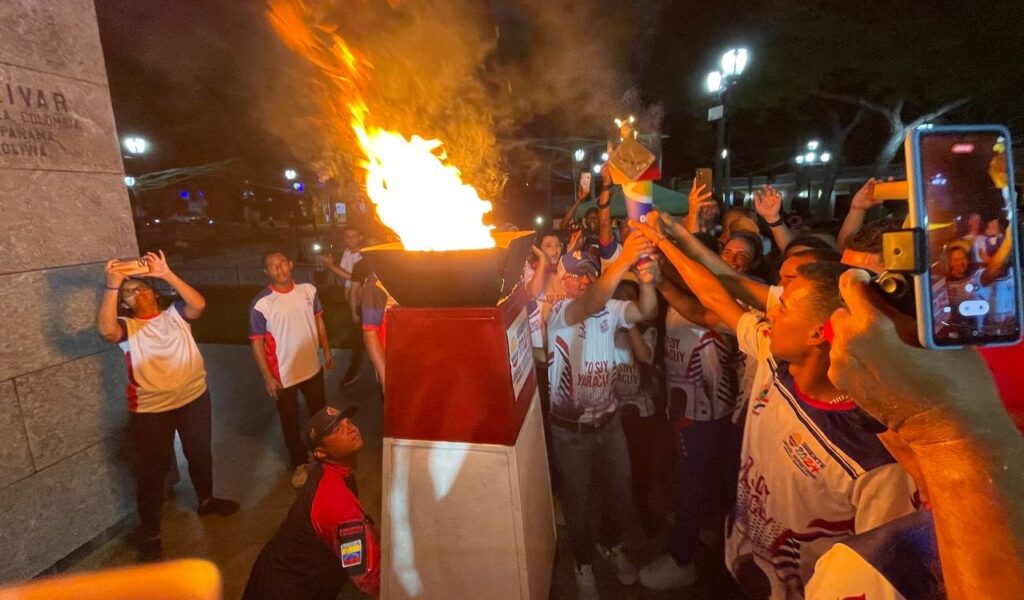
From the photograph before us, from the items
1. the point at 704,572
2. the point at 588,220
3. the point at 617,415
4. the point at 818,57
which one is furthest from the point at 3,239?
the point at 818,57

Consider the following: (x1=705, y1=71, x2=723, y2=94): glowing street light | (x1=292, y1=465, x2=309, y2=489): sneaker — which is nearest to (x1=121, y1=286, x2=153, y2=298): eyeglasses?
(x1=292, y1=465, x2=309, y2=489): sneaker

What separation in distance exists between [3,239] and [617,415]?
4443 millimetres

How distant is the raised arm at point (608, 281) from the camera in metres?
2.95

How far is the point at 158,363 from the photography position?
3988 millimetres

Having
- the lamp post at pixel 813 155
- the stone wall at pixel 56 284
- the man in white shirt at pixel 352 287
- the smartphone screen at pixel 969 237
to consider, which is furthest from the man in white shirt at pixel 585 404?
the lamp post at pixel 813 155

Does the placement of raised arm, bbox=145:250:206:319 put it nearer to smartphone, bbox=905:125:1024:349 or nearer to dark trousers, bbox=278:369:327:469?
dark trousers, bbox=278:369:327:469

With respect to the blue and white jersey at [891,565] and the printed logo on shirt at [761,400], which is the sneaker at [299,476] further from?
the blue and white jersey at [891,565]

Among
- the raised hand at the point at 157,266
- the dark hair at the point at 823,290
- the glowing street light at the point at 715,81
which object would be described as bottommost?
the dark hair at the point at 823,290

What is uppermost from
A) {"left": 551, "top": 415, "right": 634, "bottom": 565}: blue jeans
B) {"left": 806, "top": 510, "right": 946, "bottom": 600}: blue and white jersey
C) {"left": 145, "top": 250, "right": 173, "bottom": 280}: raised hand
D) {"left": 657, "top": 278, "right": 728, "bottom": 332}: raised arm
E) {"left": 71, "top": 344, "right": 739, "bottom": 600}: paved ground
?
{"left": 145, "top": 250, "right": 173, "bottom": 280}: raised hand

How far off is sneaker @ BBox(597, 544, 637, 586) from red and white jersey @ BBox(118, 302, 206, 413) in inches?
144

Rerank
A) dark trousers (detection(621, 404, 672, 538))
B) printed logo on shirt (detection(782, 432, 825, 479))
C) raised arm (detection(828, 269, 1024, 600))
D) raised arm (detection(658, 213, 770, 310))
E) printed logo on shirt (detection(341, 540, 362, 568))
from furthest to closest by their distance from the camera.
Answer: dark trousers (detection(621, 404, 672, 538)) < raised arm (detection(658, 213, 770, 310)) < printed logo on shirt (detection(341, 540, 362, 568)) < printed logo on shirt (detection(782, 432, 825, 479)) < raised arm (detection(828, 269, 1024, 600))

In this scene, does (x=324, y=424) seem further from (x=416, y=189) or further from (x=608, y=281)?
(x=608, y=281)

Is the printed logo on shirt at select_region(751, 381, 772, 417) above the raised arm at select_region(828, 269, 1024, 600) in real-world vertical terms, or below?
below

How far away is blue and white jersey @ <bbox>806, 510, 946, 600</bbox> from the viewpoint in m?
0.98
